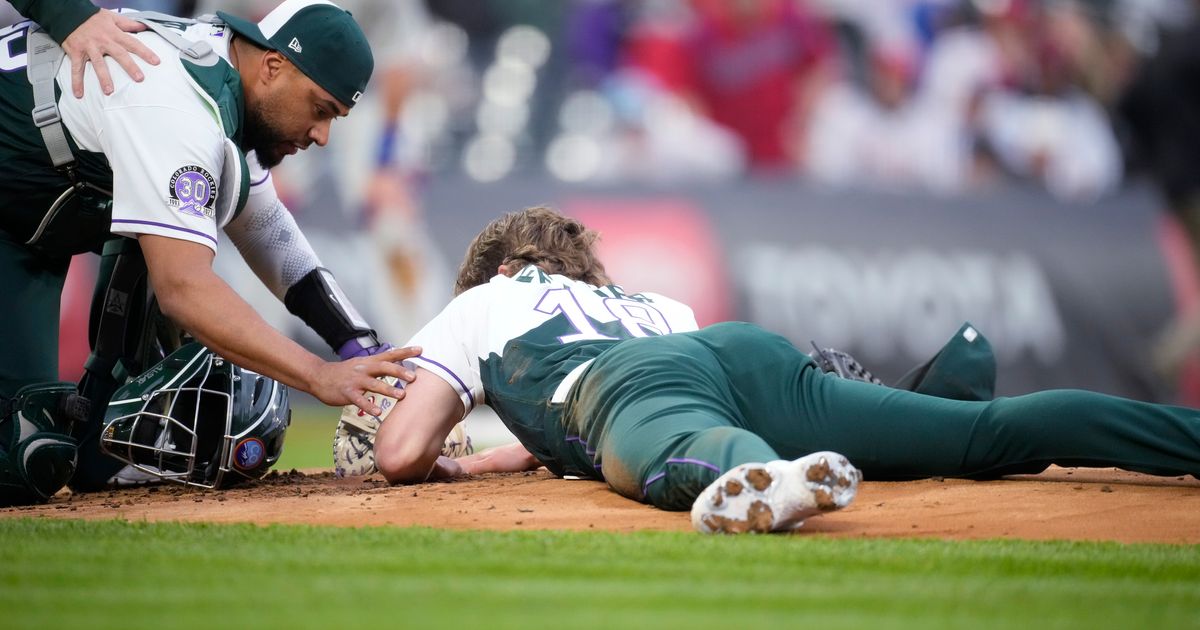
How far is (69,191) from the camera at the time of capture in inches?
193

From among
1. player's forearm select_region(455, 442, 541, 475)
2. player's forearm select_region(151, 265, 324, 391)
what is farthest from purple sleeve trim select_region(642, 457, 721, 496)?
player's forearm select_region(455, 442, 541, 475)

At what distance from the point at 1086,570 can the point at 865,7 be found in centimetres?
1134

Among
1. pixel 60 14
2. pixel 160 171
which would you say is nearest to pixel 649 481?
pixel 160 171

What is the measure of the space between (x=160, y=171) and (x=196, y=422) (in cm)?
120

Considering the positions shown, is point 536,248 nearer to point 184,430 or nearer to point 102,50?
point 184,430

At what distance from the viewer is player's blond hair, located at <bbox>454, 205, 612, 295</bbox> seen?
5.36 metres

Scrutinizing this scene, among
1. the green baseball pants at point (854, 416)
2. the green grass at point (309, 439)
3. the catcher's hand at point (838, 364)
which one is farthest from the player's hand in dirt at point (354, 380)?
the green grass at point (309, 439)

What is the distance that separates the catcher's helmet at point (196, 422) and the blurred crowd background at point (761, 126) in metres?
6.02

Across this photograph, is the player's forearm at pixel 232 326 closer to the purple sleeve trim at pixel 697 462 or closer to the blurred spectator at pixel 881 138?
the purple sleeve trim at pixel 697 462

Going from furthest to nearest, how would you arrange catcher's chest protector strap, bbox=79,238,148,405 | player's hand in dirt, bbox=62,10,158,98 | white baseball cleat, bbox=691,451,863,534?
catcher's chest protector strap, bbox=79,238,148,405 < player's hand in dirt, bbox=62,10,158,98 < white baseball cleat, bbox=691,451,863,534

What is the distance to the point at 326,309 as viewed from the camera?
591 centimetres

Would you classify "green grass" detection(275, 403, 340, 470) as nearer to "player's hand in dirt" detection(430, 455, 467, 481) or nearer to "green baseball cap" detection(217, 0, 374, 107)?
"player's hand in dirt" detection(430, 455, 467, 481)

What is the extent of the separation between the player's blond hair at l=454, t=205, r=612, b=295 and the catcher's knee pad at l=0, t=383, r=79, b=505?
1772mm

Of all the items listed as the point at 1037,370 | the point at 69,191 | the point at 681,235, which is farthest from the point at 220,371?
the point at 1037,370
